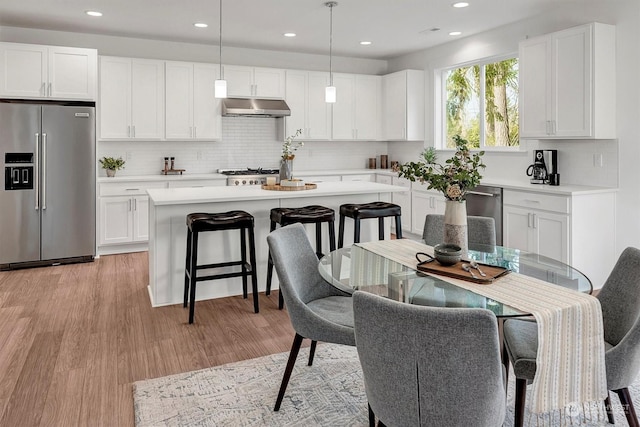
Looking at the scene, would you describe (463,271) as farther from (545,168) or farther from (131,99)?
(131,99)

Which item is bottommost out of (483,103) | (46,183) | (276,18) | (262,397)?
(262,397)

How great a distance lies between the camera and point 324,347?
3.12m

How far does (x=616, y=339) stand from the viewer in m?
2.03

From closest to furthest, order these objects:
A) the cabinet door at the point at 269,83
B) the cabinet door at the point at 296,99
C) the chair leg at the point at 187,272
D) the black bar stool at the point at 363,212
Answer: the chair leg at the point at 187,272
the black bar stool at the point at 363,212
the cabinet door at the point at 269,83
the cabinet door at the point at 296,99

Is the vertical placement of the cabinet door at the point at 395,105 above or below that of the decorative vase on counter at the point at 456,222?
above

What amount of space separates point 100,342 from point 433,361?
2594 mm

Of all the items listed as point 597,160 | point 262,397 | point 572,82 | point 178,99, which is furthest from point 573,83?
point 178,99

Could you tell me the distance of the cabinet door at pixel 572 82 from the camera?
4289mm

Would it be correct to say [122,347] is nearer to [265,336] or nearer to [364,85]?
[265,336]

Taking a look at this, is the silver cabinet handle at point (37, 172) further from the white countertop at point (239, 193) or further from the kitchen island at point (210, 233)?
the kitchen island at point (210, 233)

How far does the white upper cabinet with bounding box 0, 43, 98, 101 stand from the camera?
508 centimetres

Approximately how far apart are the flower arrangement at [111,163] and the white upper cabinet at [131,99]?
29 cm

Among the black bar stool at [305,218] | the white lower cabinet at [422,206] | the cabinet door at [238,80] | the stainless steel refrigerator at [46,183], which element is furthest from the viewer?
the cabinet door at [238,80]

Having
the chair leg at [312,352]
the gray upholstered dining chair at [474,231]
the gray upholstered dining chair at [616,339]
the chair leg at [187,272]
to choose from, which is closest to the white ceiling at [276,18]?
the chair leg at [187,272]
